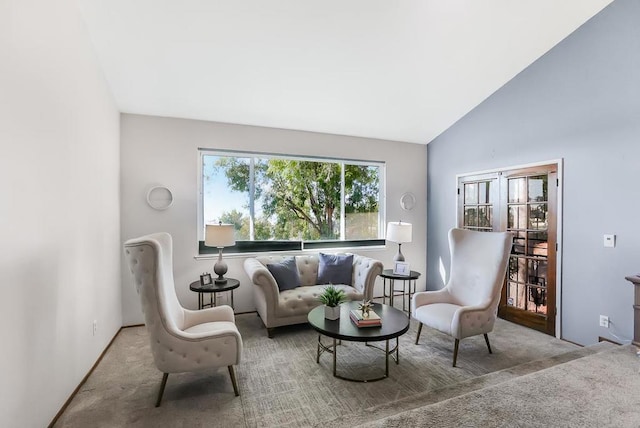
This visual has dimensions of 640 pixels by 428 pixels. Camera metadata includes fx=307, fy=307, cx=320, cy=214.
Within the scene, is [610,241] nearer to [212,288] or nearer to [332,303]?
[332,303]

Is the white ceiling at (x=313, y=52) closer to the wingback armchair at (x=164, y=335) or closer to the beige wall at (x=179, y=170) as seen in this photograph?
the beige wall at (x=179, y=170)

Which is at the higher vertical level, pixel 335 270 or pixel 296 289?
pixel 335 270

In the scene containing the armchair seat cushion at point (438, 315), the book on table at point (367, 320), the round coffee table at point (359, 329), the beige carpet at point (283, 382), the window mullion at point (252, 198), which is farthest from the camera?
the window mullion at point (252, 198)

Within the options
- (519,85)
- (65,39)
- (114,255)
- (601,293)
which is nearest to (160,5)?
(65,39)

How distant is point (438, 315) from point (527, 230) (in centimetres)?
175

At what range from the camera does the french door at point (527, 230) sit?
3424 millimetres

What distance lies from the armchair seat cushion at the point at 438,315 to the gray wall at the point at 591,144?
137 centimetres

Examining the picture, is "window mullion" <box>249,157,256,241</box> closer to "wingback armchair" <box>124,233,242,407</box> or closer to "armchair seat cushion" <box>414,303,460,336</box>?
"wingback armchair" <box>124,233,242,407</box>

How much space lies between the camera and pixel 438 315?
2895 mm

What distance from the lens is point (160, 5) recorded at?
2451mm

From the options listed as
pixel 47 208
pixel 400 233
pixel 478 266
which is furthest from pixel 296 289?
pixel 47 208

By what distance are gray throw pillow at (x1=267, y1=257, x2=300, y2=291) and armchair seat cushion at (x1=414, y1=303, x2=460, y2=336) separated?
144 centimetres

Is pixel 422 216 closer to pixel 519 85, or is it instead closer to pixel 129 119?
pixel 519 85

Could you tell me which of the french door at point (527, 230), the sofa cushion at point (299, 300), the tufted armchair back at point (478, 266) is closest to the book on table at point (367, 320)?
the sofa cushion at point (299, 300)
